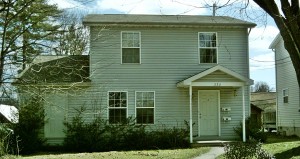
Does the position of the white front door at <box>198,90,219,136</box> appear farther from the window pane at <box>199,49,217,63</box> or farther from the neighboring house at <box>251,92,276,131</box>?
the neighboring house at <box>251,92,276,131</box>

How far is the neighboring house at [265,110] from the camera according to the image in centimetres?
3547

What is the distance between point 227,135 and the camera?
21.3 meters

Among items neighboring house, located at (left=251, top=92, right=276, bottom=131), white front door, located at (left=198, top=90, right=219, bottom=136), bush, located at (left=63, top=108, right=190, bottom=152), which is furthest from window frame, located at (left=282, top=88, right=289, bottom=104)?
bush, located at (left=63, top=108, right=190, bottom=152)

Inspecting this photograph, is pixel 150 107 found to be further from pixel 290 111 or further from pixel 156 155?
pixel 290 111

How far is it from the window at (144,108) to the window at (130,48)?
5.58 ft

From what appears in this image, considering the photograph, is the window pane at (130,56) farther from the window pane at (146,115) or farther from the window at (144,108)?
the window pane at (146,115)

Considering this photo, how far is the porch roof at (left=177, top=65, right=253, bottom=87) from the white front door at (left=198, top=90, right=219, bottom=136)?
5.10ft

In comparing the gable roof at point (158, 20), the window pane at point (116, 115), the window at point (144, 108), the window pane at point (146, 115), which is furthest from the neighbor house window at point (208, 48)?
the window pane at point (116, 115)

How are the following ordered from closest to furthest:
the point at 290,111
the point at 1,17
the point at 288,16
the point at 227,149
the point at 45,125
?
the point at 288,16
the point at 1,17
the point at 227,149
the point at 45,125
the point at 290,111

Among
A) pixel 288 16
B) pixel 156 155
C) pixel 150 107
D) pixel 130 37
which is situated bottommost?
pixel 156 155

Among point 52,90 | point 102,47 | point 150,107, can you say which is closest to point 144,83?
point 150,107

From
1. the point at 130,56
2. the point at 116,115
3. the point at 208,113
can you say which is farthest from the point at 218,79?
the point at 116,115

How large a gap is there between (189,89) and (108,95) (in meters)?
3.87

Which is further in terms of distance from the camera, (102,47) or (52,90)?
(102,47)
